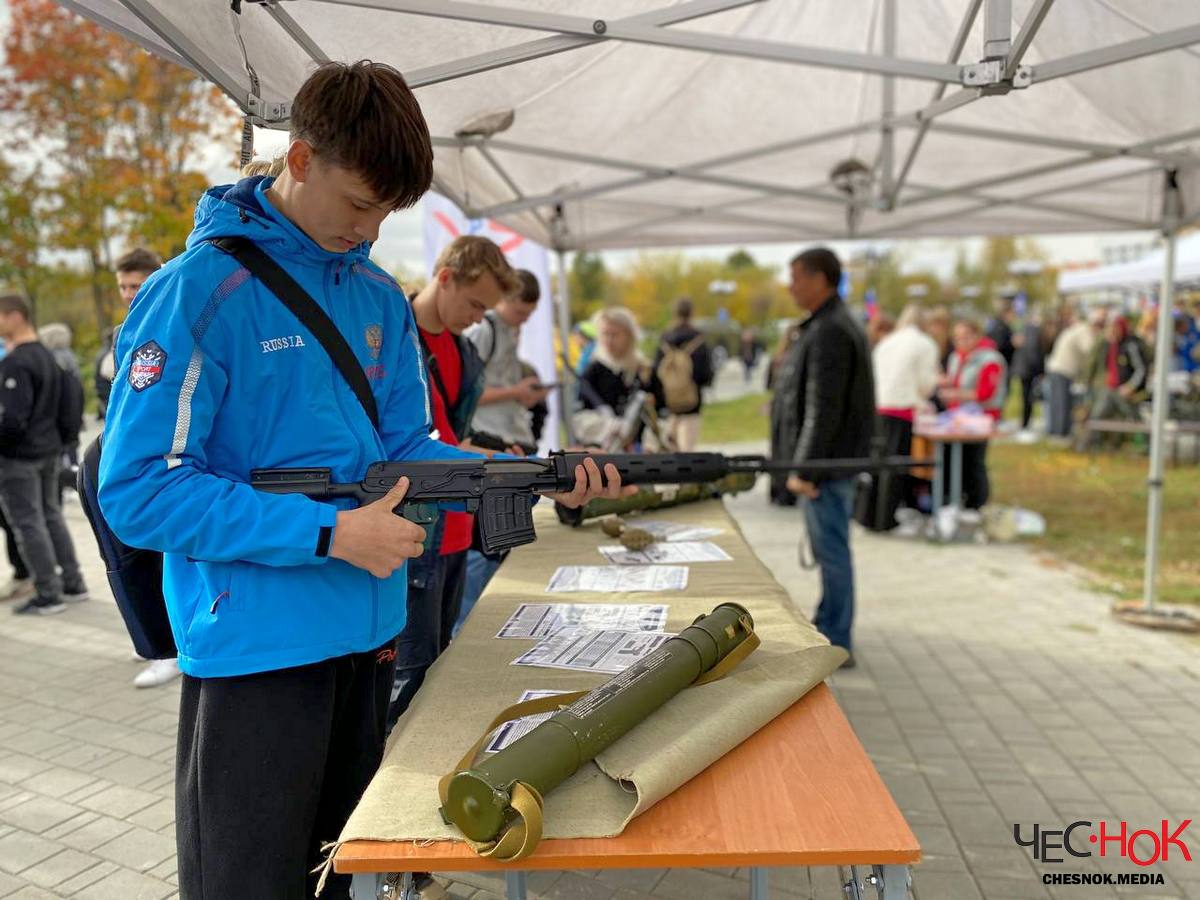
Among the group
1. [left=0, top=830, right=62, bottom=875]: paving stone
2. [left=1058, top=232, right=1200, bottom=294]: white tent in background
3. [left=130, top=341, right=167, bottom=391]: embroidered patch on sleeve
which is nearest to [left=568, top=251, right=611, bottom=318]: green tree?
[left=1058, top=232, right=1200, bottom=294]: white tent in background

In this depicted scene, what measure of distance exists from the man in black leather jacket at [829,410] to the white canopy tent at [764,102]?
2.90 feet

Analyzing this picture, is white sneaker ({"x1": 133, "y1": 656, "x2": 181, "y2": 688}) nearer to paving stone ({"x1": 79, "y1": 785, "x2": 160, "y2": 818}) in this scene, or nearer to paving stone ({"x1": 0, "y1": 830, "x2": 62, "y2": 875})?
paving stone ({"x1": 79, "y1": 785, "x2": 160, "y2": 818})

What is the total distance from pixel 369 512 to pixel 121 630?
15.6 ft

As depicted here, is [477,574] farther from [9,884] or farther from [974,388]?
[974,388]

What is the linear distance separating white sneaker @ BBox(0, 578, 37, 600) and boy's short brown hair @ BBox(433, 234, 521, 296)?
4.76 metres

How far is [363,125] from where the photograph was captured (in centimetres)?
140

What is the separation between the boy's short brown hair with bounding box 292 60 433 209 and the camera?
140cm

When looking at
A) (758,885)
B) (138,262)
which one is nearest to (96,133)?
(138,262)

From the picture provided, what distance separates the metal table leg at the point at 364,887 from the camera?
4.53ft

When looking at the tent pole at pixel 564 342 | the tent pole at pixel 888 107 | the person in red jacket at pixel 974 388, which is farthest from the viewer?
the person in red jacket at pixel 974 388

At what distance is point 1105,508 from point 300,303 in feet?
30.7

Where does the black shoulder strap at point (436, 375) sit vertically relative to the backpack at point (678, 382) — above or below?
above

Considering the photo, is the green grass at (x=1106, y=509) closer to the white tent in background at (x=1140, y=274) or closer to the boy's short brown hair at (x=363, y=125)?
the white tent in background at (x=1140, y=274)

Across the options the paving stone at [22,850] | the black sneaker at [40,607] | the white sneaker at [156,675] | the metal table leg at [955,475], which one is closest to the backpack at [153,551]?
the paving stone at [22,850]
